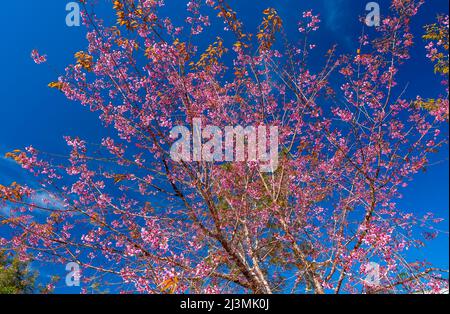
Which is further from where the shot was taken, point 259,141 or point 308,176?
point 308,176

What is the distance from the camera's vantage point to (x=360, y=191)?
6.38 meters

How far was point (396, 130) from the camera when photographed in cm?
607

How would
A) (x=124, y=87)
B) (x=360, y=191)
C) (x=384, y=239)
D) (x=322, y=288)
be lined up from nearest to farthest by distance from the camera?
(x=384, y=239)
(x=322, y=288)
(x=124, y=87)
(x=360, y=191)

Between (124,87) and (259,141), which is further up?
(124,87)

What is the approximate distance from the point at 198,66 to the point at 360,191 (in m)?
4.27

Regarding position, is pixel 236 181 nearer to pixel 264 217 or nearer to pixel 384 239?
pixel 264 217
